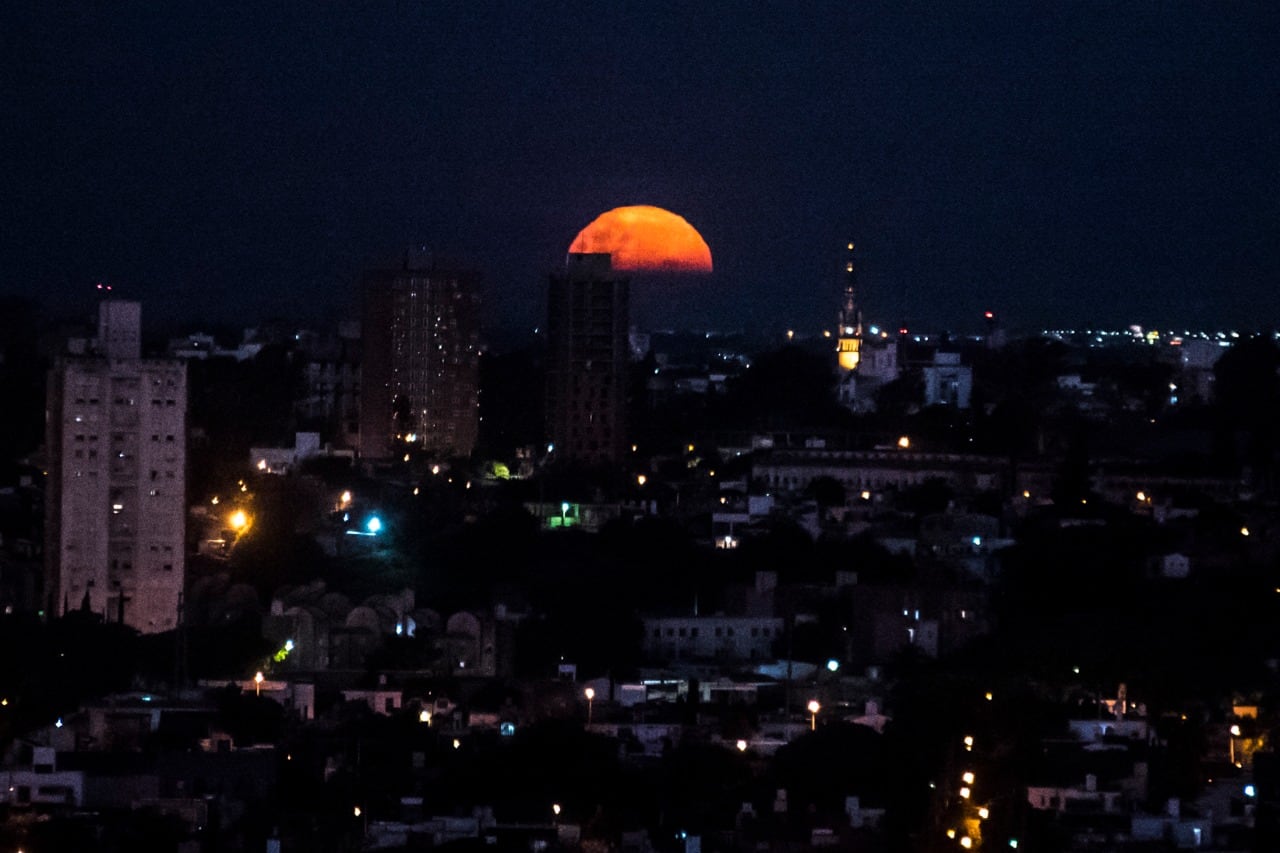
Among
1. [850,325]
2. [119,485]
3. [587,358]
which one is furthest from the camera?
[850,325]

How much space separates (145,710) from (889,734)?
4.13 m

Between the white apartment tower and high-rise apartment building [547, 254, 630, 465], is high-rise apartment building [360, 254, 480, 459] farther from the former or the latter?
the white apartment tower

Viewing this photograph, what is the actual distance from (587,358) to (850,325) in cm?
1534

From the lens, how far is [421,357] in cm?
4256

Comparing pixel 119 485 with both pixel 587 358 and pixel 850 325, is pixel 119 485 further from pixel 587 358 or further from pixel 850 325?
pixel 850 325

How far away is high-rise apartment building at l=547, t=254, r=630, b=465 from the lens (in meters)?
40.0

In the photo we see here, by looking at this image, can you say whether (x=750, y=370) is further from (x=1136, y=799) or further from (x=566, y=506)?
(x=1136, y=799)

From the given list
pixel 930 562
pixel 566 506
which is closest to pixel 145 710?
pixel 930 562

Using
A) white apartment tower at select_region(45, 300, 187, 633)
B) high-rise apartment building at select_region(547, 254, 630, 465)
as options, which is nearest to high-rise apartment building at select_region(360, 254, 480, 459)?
high-rise apartment building at select_region(547, 254, 630, 465)

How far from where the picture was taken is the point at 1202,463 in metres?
36.9

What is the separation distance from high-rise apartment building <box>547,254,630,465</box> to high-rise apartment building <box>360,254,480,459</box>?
1252mm

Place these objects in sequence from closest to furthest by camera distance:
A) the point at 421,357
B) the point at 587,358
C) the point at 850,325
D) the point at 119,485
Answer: the point at 119,485 < the point at 587,358 < the point at 421,357 < the point at 850,325

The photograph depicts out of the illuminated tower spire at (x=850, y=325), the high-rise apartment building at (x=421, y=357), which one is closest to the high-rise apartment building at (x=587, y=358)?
the high-rise apartment building at (x=421, y=357)

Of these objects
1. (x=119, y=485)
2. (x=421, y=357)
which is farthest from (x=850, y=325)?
(x=119, y=485)
